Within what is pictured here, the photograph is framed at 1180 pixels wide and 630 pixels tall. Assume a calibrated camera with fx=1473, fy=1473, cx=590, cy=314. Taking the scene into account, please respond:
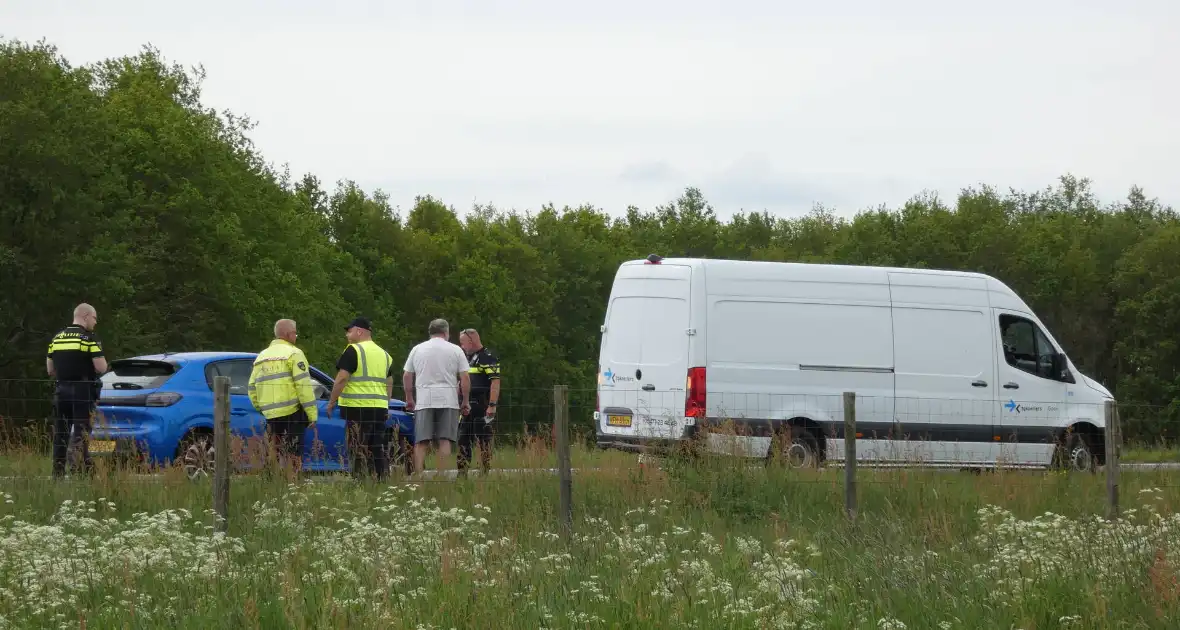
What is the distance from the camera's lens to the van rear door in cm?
1553

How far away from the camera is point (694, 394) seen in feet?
50.4

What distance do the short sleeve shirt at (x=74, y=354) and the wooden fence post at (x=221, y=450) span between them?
3.60 metres

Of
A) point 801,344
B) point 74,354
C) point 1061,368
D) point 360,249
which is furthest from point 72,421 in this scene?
point 360,249

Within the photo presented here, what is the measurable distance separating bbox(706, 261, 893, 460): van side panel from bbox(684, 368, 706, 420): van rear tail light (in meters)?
0.13

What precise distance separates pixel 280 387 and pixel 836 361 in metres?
6.42

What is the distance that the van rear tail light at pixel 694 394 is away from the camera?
50.2 ft

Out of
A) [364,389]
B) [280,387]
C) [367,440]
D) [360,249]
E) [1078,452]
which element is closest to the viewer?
[367,440]

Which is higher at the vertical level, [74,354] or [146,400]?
[74,354]

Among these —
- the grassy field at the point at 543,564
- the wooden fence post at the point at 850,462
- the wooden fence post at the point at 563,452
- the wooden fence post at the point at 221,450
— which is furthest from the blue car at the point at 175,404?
the wooden fence post at the point at 850,462

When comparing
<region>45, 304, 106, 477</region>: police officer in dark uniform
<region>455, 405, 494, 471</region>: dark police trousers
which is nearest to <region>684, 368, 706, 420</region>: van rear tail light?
<region>455, 405, 494, 471</region>: dark police trousers

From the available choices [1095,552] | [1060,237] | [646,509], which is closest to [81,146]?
[646,509]

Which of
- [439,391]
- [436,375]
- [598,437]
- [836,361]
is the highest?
[836,361]

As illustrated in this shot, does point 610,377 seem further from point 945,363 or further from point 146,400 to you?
point 146,400

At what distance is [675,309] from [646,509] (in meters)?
4.67
